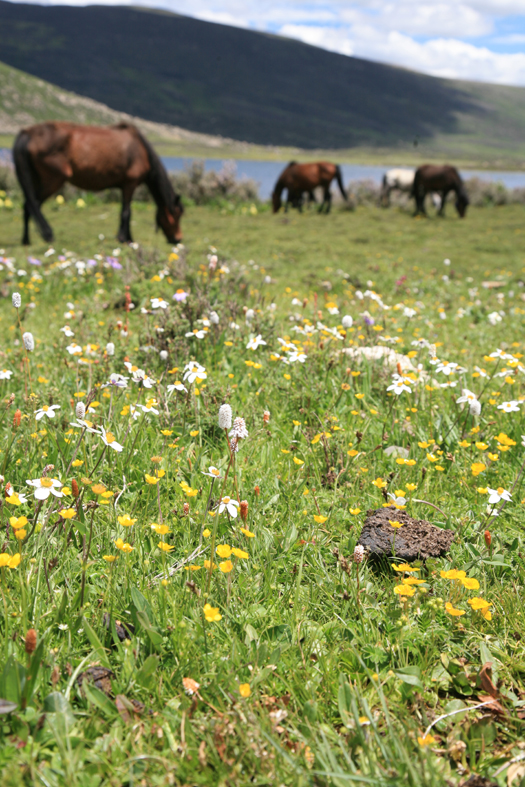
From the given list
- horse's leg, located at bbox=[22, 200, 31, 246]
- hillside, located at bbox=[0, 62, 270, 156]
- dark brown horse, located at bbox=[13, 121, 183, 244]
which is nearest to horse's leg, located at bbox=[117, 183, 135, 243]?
dark brown horse, located at bbox=[13, 121, 183, 244]

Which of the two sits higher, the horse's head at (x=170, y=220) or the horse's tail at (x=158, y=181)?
the horse's tail at (x=158, y=181)

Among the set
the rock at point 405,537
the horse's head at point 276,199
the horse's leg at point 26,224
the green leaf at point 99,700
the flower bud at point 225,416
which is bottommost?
the green leaf at point 99,700

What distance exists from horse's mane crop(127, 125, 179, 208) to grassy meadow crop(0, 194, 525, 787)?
852cm

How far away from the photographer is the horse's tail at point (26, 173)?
11.2 m

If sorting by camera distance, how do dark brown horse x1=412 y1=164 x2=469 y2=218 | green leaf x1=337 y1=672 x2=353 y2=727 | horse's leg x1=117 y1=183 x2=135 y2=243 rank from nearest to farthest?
green leaf x1=337 y1=672 x2=353 y2=727 < horse's leg x1=117 y1=183 x2=135 y2=243 < dark brown horse x1=412 y1=164 x2=469 y2=218

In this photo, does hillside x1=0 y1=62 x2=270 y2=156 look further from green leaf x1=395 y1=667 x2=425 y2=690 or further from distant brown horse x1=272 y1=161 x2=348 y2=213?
green leaf x1=395 y1=667 x2=425 y2=690

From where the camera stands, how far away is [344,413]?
13.1 feet

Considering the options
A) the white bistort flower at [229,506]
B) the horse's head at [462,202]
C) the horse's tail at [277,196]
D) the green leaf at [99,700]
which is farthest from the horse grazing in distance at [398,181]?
the green leaf at [99,700]

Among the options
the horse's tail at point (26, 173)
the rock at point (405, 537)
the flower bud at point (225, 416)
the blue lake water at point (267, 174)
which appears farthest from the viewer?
the blue lake water at point (267, 174)

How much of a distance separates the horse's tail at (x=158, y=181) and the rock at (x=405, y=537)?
11400 mm

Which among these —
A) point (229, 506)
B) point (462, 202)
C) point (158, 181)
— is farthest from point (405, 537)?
point (462, 202)

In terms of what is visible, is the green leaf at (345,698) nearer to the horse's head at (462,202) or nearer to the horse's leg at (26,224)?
the horse's leg at (26,224)

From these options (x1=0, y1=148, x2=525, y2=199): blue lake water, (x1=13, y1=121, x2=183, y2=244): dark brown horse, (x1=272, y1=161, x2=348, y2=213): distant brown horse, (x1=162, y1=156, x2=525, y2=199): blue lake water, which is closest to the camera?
(x1=13, y1=121, x2=183, y2=244): dark brown horse

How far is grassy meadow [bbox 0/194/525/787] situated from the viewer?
1688 millimetres
